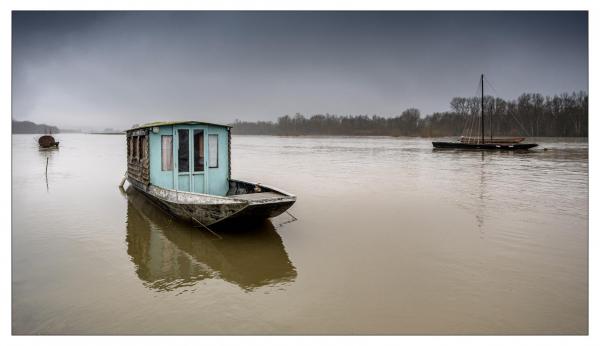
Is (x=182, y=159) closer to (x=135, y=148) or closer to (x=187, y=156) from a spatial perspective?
(x=187, y=156)

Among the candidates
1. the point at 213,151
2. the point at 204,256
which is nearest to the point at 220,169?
the point at 213,151

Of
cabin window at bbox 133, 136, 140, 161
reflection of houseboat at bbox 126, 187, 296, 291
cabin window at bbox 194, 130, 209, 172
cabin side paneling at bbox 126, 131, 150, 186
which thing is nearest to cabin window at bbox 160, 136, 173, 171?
cabin side paneling at bbox 126, 131, 150, 186

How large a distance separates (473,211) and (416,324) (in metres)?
7.44

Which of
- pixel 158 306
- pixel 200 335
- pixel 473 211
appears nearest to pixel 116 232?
pixel 158 306

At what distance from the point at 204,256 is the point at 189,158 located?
3.13 meters

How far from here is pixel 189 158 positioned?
9914 mm

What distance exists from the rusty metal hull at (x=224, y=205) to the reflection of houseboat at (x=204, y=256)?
1.59 feet

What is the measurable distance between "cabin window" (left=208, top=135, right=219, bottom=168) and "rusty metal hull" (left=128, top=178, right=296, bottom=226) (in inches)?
56.1

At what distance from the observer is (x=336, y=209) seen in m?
11.9

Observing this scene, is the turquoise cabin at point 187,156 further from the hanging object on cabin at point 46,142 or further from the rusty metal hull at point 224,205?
the hanging object on cabin at point 46,142

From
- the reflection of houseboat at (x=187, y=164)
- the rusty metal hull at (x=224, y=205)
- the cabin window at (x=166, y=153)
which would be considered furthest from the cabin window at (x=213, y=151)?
the rusty metal hull at (x=224, y=205)

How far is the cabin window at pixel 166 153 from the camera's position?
32.4 feet

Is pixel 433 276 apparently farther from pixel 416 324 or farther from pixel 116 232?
pixel 116 232

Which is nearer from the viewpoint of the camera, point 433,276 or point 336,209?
point 433,276
